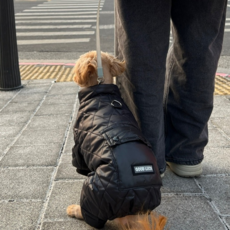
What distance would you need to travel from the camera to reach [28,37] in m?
8.95

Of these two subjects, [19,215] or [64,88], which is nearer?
[19,215]

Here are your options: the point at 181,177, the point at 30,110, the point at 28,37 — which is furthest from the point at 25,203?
the point at 28,37

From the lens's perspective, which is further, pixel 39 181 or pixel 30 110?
pixel 30 110

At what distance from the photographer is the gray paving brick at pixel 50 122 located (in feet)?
11.0

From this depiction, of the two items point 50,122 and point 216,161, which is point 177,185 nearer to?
point 216,161

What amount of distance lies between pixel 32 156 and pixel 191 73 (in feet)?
4.17

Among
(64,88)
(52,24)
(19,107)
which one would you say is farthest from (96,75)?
(52,24)

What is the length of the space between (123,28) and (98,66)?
266mm

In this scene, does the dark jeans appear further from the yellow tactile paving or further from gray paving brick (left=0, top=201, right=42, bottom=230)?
the yellow tactile paving

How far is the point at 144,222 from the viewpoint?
1569 mm

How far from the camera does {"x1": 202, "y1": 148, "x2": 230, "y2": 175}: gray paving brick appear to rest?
252 centimetres

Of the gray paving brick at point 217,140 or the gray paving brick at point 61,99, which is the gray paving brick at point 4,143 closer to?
the gray paving brick at point 61,99

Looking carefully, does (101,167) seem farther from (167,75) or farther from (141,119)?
(167,75)

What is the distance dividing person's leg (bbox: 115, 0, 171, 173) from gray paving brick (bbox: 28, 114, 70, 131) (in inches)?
48.8
